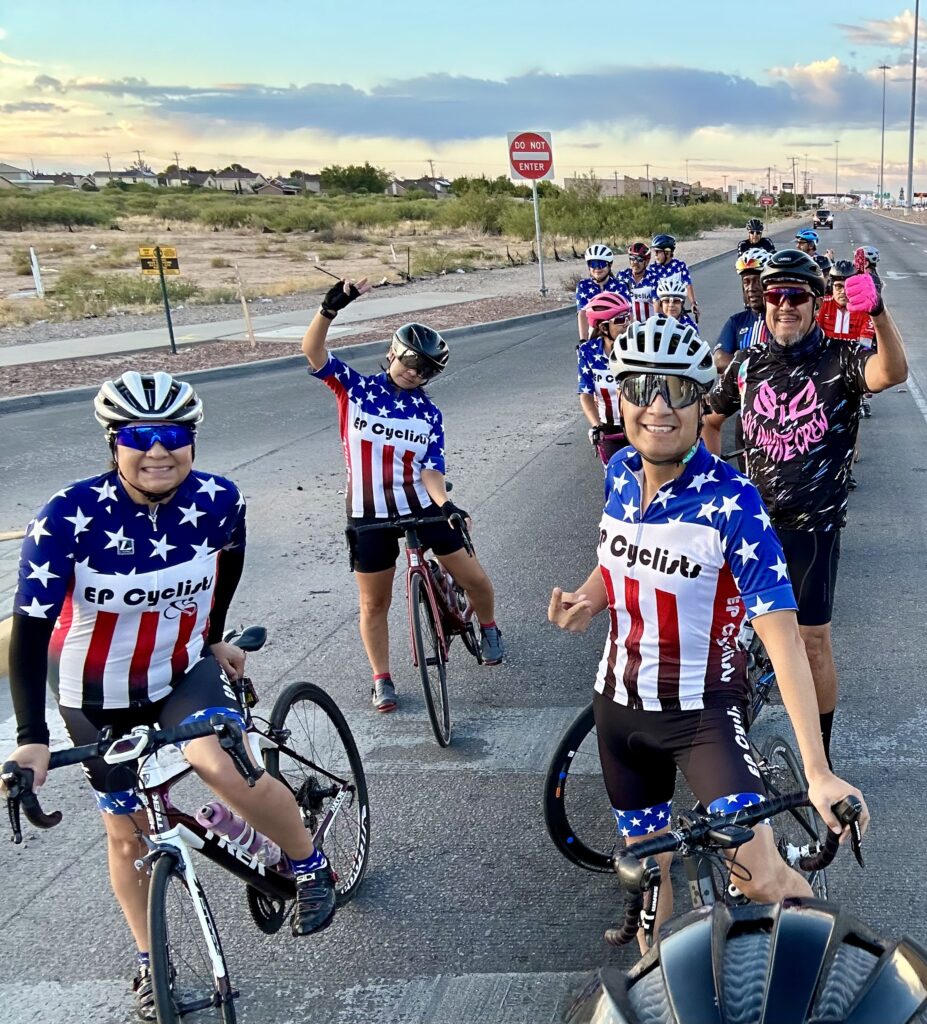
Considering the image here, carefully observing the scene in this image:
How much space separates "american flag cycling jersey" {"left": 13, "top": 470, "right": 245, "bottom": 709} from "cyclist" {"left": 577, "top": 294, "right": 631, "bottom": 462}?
4302mm

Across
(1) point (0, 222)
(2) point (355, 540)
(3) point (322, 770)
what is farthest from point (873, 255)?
(1) point (0, 222)

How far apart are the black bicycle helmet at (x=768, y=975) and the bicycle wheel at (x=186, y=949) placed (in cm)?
150

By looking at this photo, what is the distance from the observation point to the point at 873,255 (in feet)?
39.4

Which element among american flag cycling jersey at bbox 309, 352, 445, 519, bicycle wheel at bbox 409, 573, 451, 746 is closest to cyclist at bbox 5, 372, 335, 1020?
bicycle wheel at bbox 409, 573, 451, 746

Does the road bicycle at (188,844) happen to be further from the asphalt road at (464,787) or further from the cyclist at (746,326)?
the cyclist at (746,326)

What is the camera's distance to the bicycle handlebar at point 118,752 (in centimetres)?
264

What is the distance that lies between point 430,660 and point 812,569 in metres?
1.97

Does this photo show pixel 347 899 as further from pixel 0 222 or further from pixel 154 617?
pixel 0 222

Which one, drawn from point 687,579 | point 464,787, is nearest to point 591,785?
point 464,787

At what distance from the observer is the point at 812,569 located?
4254mm

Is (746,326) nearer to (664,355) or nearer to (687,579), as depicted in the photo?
(664,355)

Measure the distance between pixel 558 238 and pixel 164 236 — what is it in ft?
78.9

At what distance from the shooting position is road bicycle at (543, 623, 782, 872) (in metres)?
3.62

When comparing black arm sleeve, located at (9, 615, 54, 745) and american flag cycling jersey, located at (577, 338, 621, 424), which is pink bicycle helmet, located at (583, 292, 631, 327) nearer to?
american flag cycling jersey, located at (577, 338, 621, 424)
